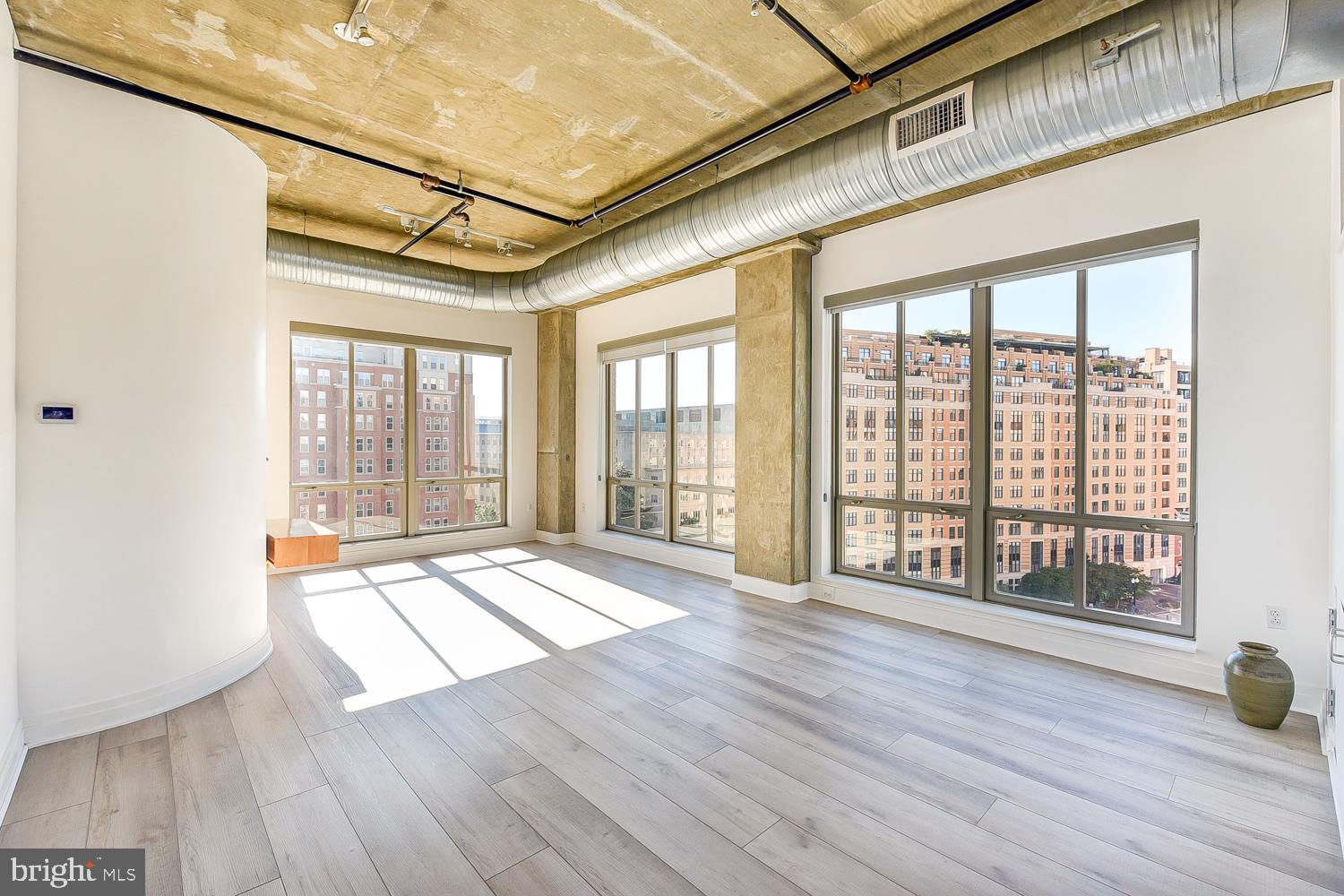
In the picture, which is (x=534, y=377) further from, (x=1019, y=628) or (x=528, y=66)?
(x=1019, y=628)

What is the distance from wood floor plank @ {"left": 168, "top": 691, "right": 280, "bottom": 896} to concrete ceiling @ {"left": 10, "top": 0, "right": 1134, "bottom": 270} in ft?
10.7

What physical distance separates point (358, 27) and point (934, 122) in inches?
102

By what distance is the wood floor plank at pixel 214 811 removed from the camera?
191 centimetres

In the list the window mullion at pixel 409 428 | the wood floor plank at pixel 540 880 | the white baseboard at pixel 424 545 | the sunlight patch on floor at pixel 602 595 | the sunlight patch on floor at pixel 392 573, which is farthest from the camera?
the window mullion at pixel 409 428

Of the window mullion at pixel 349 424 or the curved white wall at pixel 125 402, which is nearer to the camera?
the curved white wall at pixel 125 402

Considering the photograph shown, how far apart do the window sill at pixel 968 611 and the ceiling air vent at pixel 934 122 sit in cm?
301

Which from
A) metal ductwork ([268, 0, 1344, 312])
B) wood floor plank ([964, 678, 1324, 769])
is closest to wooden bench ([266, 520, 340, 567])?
metal ductwork ([268, 0, 1344, 312])

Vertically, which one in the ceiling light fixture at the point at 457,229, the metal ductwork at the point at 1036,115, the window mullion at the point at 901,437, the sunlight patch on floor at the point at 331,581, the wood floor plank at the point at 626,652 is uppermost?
the ceiling light fixture at the point at 457,229

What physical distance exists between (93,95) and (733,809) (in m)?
4.26

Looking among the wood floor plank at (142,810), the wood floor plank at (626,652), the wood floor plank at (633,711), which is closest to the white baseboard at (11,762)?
the wood floor plank at (142,810)

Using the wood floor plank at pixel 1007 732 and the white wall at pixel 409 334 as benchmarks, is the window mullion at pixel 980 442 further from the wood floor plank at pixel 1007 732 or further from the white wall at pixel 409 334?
the white wall at pixel 409 334

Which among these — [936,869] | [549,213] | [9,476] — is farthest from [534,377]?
[936,869]

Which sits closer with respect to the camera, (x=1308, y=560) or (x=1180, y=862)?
(x=1180, y=862)

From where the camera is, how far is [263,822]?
218 centimetres
